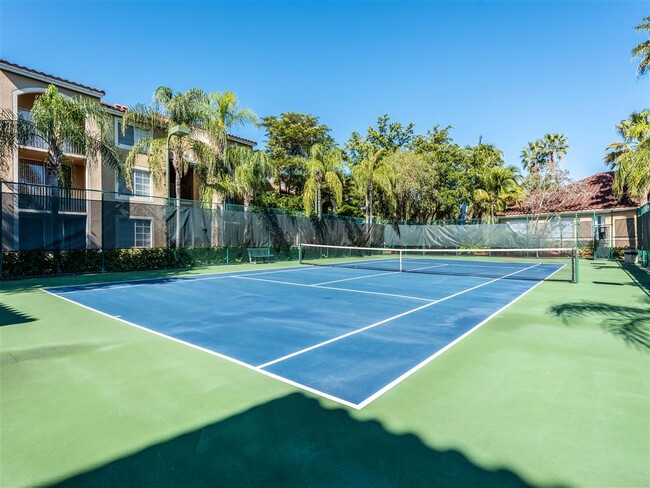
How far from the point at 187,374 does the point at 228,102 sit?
16688mm

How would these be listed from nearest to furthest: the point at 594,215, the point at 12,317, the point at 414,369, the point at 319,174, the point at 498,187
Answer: the point at 414,369 → the point at 12,317 → the point at 319,174 → the point at 594,215 → the point at 498,187

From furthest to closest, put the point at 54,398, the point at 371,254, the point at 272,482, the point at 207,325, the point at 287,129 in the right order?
the point at 287,129 → the point at 371,254 → the point at 207,325 → the point at 54,398 → the point at 272,482

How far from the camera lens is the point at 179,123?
17219 millimetres

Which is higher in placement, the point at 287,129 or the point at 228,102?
the point at 287,129

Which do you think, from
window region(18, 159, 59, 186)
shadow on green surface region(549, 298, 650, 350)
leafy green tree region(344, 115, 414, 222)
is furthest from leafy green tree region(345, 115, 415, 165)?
shadow on green surface region(549, 298, 650, 350)

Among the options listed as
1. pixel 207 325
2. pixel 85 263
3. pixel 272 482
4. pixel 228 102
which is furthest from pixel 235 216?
pixel 272 482

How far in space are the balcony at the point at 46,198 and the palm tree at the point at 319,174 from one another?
1181 centimetres

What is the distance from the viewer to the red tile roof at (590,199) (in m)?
28.7

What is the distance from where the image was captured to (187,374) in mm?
3973

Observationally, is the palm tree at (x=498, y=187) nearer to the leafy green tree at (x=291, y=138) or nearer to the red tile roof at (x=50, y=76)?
the leafy green tree at (x=291, y=138)

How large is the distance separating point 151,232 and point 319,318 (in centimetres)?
1109

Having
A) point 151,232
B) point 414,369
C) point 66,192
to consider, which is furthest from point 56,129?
point 414,369

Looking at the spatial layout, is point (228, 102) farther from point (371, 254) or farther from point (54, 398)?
point (54, 398)

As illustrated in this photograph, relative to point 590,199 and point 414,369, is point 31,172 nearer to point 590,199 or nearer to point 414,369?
point 414,369
